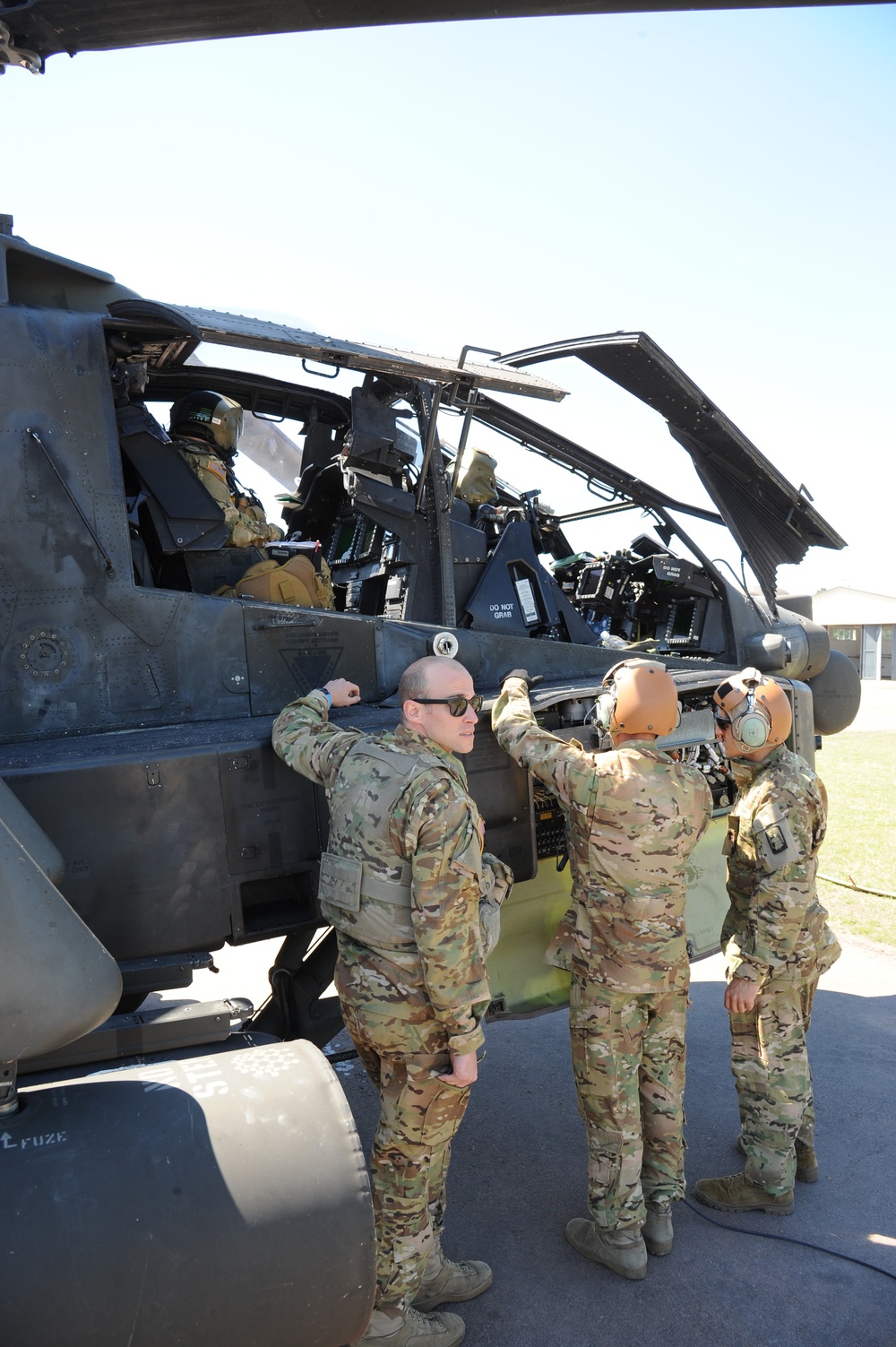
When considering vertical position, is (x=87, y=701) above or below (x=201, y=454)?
below

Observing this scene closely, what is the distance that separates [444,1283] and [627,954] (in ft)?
3.81

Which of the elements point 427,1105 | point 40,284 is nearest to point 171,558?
point 40,284

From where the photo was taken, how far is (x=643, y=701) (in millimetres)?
3254

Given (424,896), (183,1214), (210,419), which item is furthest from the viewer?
(210,419)

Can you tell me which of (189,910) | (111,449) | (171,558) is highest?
(111,449)

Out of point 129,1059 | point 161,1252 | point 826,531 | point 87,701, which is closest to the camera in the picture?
point 161,1252

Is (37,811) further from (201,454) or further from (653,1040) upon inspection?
(653,1040)

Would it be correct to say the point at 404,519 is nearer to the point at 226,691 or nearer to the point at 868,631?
the point at 226,691

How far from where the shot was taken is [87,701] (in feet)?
10.4

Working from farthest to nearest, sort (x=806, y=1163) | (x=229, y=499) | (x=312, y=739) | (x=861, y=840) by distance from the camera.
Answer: (x=861, y=840), (x=229, y=499), (x=806, y=1163), (x=312, y=739)

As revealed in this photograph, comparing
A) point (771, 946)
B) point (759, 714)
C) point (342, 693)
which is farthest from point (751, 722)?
point (342, 693)

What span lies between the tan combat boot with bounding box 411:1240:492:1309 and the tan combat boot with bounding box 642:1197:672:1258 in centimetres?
60

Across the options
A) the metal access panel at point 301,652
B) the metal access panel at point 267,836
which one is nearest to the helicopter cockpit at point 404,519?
the metal access panel at point 301,652

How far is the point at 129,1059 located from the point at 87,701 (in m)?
1.20
